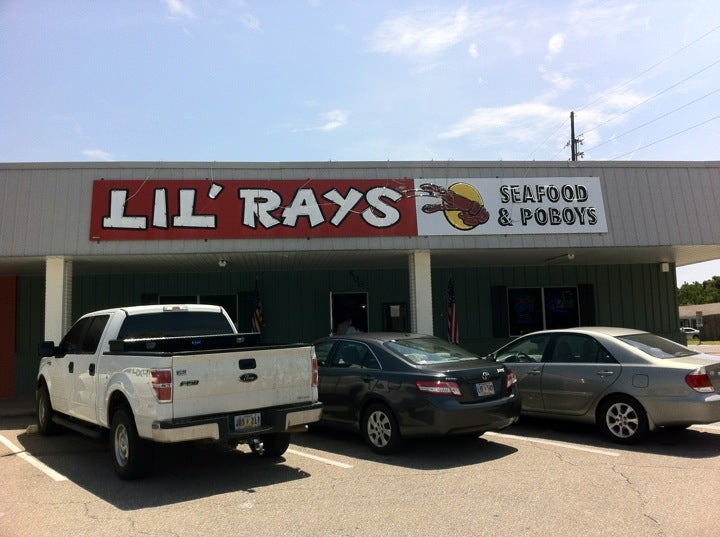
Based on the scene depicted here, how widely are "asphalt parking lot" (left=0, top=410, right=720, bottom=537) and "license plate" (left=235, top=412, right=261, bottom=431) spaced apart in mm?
604

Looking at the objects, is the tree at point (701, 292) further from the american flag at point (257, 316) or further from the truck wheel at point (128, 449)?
the truck wheel at point (128, 449)

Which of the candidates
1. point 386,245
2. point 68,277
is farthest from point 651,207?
point 68,277

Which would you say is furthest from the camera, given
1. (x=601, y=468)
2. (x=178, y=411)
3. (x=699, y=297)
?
(x=699, y=297)

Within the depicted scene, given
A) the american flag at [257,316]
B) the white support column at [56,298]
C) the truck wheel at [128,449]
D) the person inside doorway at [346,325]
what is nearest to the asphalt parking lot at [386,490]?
the truck wheel at [128,449]

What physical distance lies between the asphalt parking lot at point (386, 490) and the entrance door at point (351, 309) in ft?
23.9

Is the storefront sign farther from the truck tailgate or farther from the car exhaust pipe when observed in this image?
the truck tailgate

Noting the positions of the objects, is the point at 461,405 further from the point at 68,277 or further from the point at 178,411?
the point at 68,277

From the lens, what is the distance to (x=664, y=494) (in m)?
5.49

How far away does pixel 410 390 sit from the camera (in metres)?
7.06

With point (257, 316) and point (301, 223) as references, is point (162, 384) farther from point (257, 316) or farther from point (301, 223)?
point (257, 316)

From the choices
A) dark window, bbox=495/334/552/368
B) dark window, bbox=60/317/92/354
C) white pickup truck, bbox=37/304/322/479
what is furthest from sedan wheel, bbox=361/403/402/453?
dark window, bbox=60/317/92/354

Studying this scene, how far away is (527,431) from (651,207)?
254 inches

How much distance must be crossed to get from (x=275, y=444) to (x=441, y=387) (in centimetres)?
214

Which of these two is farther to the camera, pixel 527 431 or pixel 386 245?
pixel 386 245
